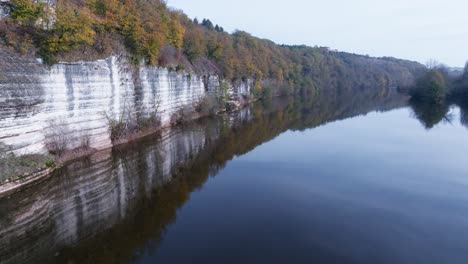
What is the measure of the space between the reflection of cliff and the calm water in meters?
0.05

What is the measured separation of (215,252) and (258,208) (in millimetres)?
3463

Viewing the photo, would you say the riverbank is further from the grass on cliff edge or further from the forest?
the forest

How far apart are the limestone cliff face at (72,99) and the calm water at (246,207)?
1857 millimetres

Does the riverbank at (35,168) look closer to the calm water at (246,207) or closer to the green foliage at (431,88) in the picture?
the calm water at (246,207)

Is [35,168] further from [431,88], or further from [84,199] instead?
[431,88]

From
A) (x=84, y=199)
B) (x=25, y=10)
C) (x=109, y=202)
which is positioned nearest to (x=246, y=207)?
(x=109, y=202)

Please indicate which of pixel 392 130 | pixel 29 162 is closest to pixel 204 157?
pixel 29 162

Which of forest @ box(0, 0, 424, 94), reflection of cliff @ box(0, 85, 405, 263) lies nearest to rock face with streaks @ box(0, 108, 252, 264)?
reflection of cliff @ box(0, 85, 405, 263)

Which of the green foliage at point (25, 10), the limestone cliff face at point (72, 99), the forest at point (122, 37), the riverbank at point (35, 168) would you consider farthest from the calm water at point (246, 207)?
the green foliage at point (25, 10)

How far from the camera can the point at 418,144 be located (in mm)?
23609

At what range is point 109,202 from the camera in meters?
12.8

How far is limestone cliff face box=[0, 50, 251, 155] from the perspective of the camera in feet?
44.7

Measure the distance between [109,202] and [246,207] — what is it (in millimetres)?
5395

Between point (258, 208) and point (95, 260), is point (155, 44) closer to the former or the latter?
point (258, 208)
